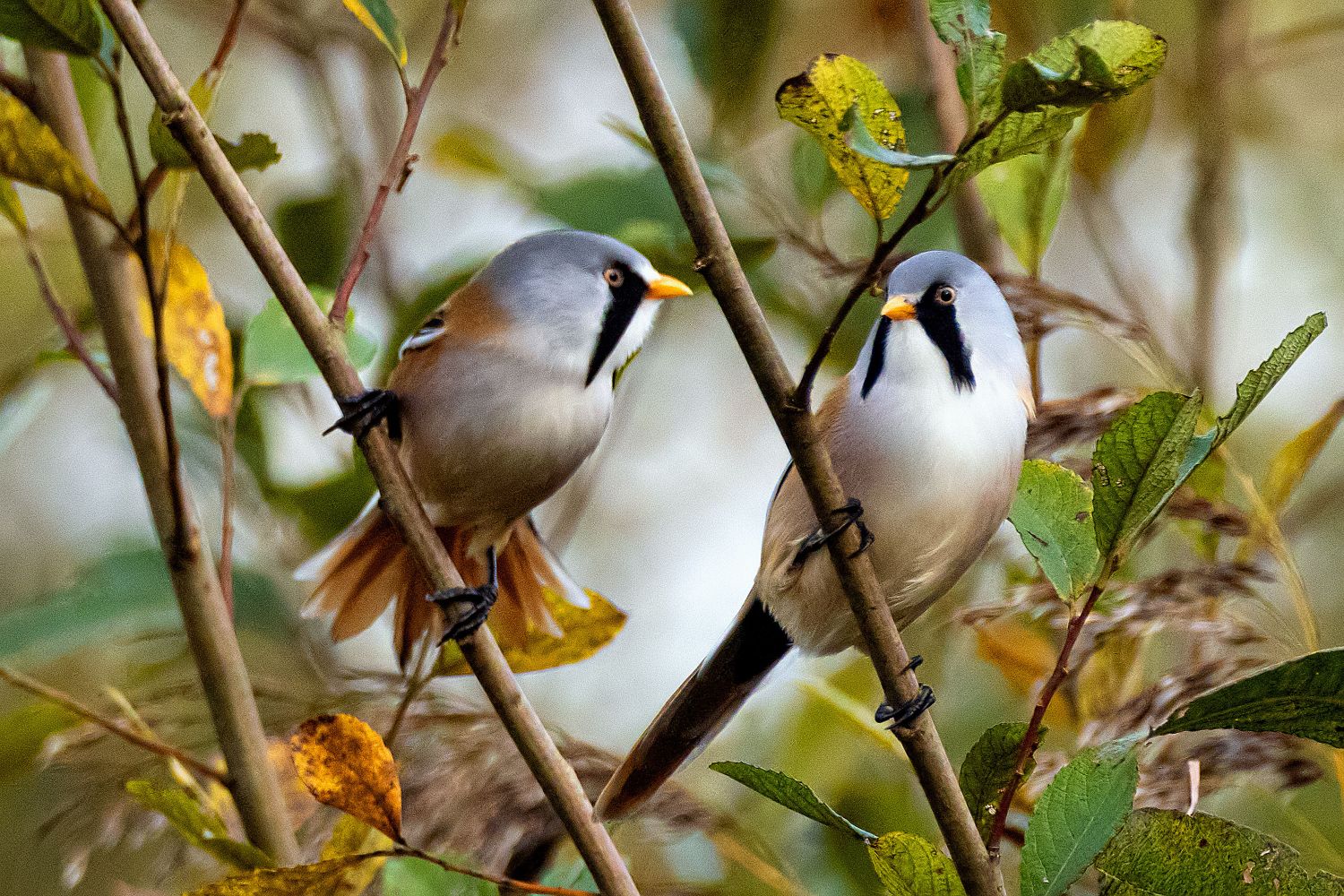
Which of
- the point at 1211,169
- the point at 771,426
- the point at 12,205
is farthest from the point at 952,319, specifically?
the point at 771,426

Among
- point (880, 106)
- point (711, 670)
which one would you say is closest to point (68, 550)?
point (711, 670)

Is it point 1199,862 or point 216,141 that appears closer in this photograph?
point 1199,862

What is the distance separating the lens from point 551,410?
1756mm

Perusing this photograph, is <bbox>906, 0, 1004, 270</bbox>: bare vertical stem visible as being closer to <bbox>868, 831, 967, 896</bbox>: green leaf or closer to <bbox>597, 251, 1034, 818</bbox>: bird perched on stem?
<bbox>597, 251, 1034, 818</bbox>: bird perched on stem

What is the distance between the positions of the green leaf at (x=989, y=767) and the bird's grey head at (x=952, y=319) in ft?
1.55

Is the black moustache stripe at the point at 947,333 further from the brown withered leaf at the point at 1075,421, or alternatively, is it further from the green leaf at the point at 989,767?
the green leaf at the point at 989,767

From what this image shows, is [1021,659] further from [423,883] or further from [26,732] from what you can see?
[26,732]

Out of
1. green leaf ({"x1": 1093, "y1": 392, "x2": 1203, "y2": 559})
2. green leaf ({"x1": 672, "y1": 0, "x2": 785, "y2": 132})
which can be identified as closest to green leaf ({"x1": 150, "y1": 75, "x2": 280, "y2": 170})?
green leaf ({"x1": 1093, "y1": 392, "x2": 1203, "y2": 559})

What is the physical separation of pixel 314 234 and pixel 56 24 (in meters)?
0.94

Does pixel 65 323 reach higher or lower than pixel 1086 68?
lower

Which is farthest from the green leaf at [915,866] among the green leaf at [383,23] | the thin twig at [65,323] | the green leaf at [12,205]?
the green leaf at [12,205]

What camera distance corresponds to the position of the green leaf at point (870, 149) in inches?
31.0

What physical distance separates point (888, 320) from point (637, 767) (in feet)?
1.83

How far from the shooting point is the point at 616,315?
1851 mm
